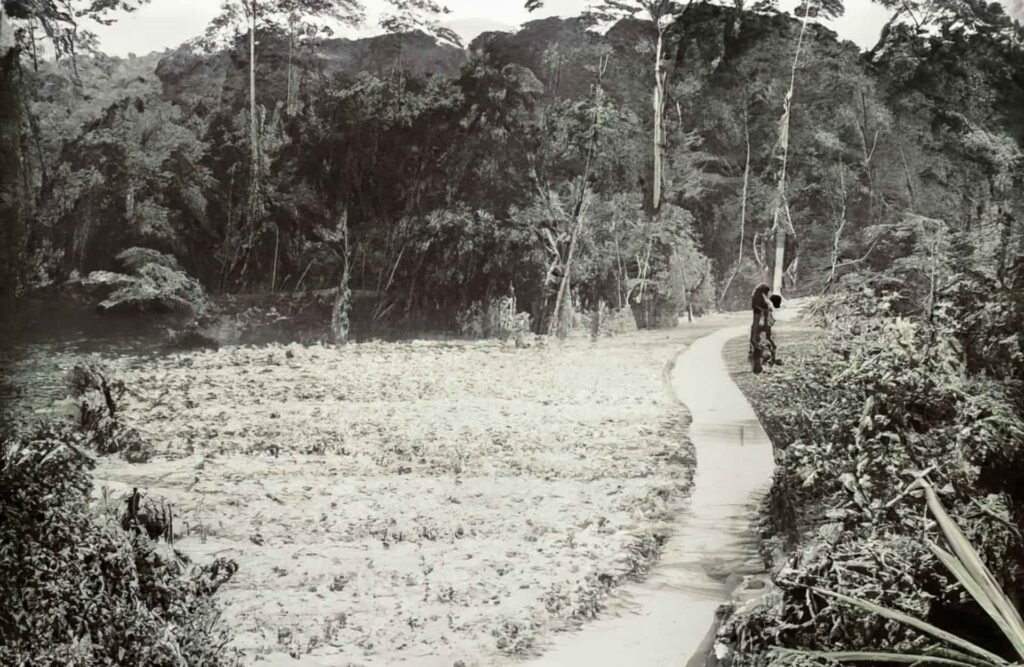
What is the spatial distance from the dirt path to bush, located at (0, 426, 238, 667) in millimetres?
1134

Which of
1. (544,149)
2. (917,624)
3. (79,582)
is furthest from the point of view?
(544,149)

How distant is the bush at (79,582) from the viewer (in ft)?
9.66

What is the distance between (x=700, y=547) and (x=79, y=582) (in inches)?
82.6

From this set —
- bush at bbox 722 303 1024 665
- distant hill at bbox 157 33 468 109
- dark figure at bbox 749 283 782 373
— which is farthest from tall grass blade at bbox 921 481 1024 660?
distant hill at bbox 157 33 468 109

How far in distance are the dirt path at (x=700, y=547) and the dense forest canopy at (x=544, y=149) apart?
352 mm

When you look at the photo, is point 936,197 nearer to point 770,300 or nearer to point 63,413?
point 770,300

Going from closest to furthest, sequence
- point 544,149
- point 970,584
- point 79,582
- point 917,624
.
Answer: point 917,624 → point 970,584 → point 79,582 → point 544,149

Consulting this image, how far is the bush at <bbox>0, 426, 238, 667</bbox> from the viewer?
9.66 ft

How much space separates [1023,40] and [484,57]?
198 centimetres

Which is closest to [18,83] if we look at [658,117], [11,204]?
[11,204]

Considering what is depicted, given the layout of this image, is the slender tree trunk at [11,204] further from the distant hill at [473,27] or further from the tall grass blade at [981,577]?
the tall grass blade at [981,577]

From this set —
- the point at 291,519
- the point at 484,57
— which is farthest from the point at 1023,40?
the point at 291,519

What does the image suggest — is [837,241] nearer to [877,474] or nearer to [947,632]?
[877,474]

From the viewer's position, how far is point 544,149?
129 inches
